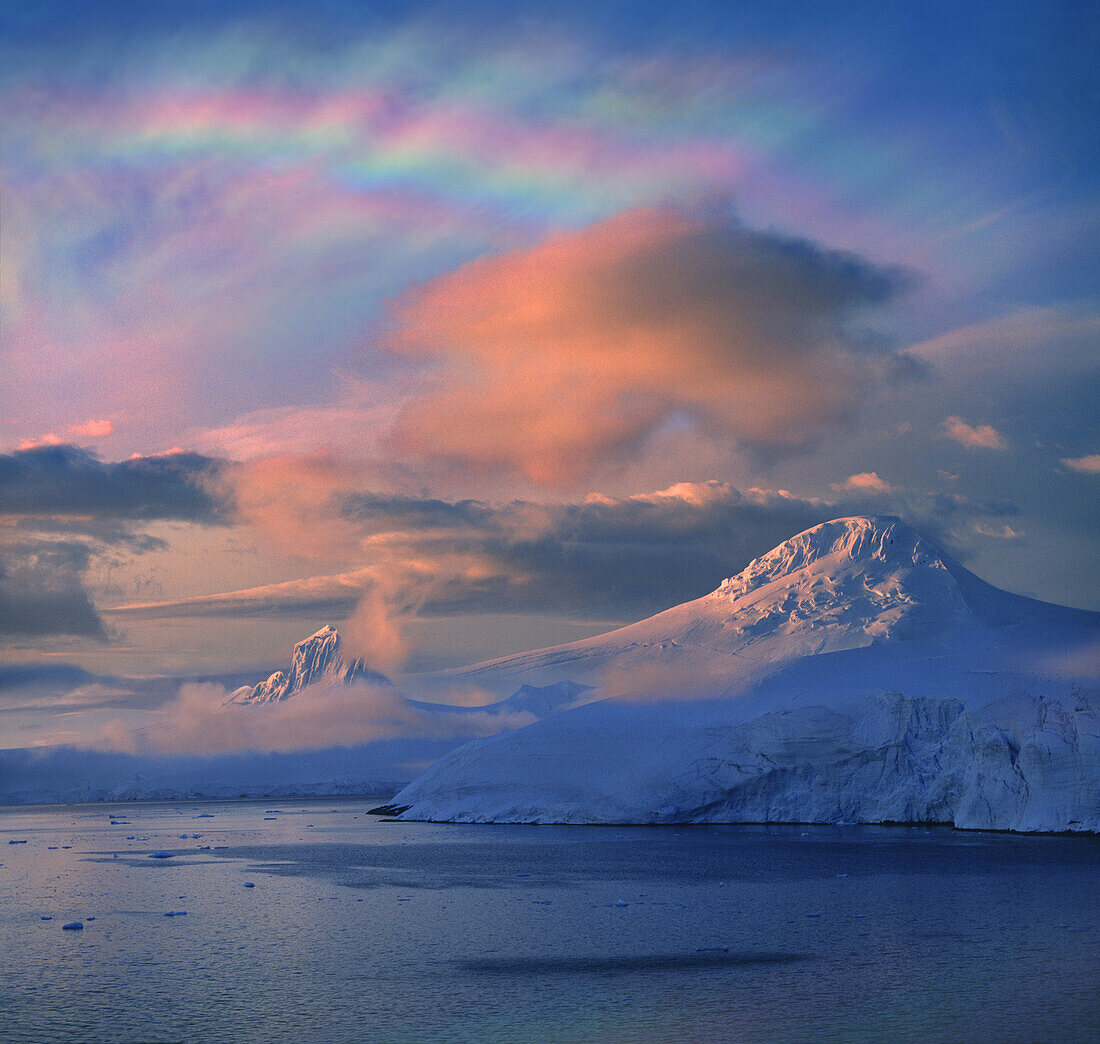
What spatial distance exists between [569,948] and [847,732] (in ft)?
173

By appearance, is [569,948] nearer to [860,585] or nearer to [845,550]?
[860,585]

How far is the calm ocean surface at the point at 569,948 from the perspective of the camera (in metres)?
21.3

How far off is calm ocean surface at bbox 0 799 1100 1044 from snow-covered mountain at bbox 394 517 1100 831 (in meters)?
11.2

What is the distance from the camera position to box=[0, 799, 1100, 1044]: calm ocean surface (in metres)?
21.3

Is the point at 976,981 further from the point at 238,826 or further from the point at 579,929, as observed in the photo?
the point at 238,826

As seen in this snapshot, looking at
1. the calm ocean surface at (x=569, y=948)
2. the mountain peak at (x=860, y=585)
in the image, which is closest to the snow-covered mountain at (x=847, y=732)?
the mountain peak at (x=860, y=585)

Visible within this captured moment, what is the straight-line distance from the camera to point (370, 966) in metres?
27.5

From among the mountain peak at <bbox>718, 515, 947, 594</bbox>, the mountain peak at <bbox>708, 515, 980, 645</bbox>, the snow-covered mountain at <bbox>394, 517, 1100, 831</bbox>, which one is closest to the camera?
the snow-covered mountain at <bbox>394, 517, 1100, 831</bbox>

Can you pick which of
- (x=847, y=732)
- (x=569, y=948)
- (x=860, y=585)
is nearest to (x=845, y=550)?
(x=860, y=585)

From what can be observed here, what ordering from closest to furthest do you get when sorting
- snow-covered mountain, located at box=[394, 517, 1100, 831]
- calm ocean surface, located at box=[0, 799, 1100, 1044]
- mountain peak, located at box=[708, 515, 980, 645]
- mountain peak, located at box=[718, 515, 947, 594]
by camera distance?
calm ocean surface, located at box=[0, 799, 1100, 1044] → snow-covered mountain, located at box=[394, 517, 1100, 831] → mountain peak, located at box=[708, 515, 980, 645] → mountain peak, located at box=[718, 515, 947, 594]

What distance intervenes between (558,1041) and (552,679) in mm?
135493

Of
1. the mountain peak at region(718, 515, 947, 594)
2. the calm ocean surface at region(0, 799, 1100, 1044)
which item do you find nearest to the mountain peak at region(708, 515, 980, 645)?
the mountain peak at region(718, 515, 947, 594)

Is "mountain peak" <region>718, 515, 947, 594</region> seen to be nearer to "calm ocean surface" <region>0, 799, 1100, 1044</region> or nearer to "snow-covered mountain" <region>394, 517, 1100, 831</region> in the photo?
"snow-covered mountain" <region>394, 517, 1100, 831</region>

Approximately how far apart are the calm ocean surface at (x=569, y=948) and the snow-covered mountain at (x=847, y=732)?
1121cm
